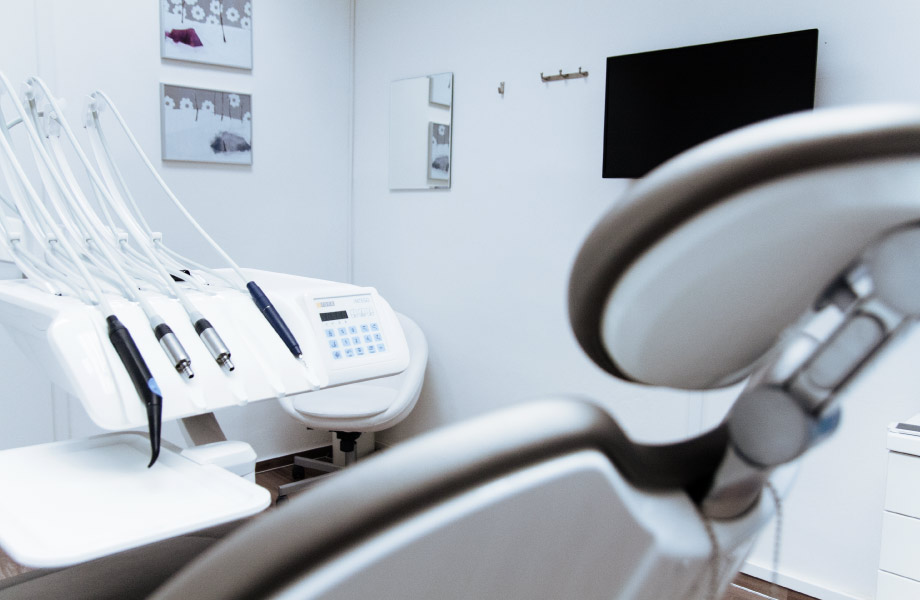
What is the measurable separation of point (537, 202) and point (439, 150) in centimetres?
62

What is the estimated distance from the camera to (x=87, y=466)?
3.41ft

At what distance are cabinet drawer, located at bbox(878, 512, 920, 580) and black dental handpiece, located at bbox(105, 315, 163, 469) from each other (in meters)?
1.83

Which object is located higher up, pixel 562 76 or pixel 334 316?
pixel 562 76

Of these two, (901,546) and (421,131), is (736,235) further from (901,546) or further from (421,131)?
(421,131)

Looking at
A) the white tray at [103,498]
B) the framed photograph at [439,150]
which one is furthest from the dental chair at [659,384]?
the framed photograph at [439,150]

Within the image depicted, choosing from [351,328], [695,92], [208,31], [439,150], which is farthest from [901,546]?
[208,31]

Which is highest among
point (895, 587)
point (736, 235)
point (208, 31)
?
point (208, 31)

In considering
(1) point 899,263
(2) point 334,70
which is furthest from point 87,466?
(2) point 334,70

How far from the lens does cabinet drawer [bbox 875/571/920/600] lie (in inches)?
73.2

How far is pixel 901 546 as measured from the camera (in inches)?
73.9

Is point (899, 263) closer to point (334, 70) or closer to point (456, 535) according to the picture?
point (456, 535)

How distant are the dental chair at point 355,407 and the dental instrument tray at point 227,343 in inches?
61.9

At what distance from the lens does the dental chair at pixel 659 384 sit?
249mm

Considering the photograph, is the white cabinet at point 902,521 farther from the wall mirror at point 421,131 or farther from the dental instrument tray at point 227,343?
the wall mirror at point 421,131
